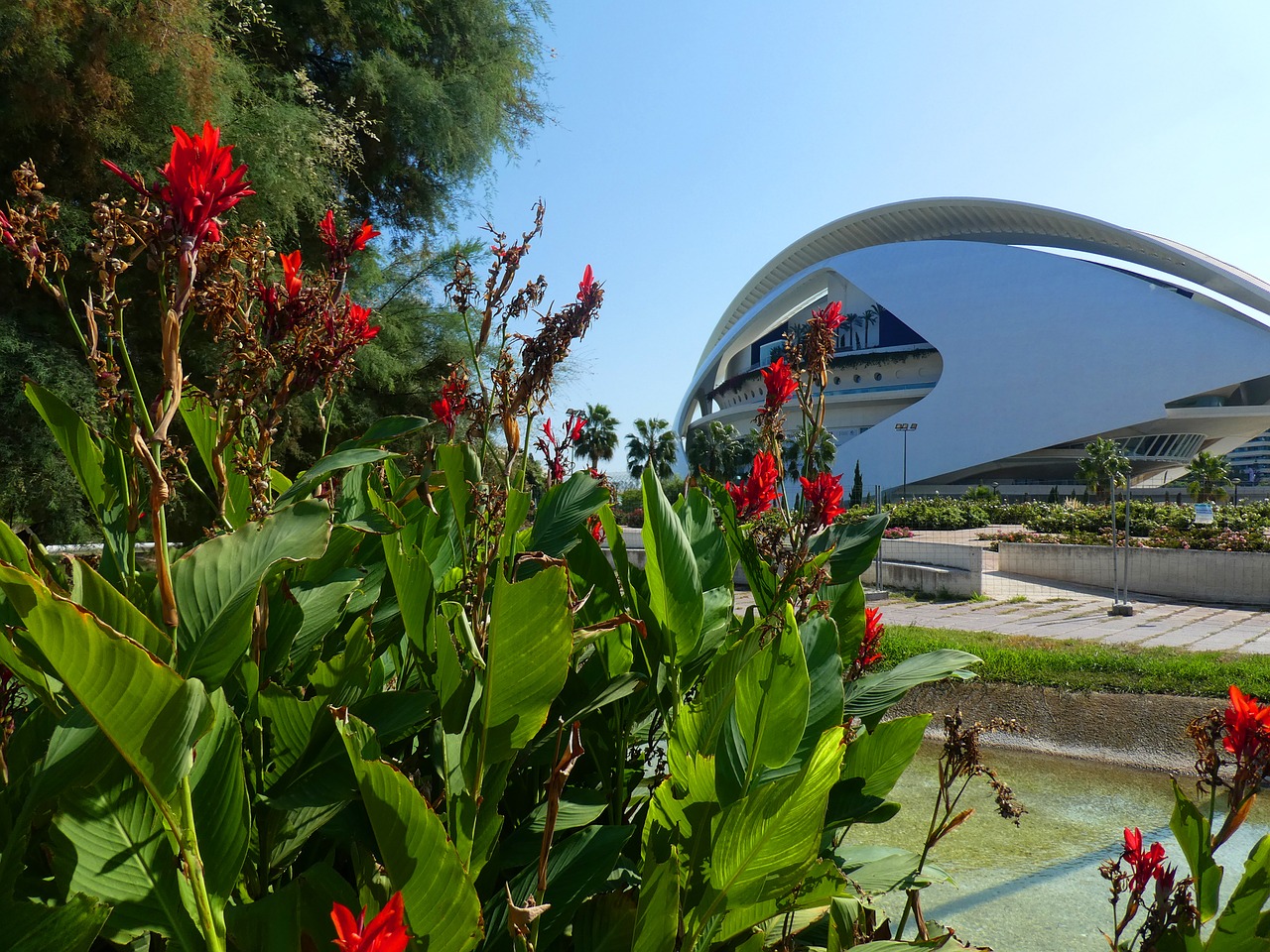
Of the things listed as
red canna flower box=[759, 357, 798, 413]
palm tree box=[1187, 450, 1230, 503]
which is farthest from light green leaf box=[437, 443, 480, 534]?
palm tree box=[1187, 450, 1230, 503]

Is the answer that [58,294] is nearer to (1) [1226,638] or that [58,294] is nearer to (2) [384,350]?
(2) [384,350]

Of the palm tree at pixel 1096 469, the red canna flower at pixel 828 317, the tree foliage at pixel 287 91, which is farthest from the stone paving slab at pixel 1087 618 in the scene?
the palm tree at pixel 1096 469

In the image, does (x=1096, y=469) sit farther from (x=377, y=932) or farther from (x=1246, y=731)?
(x=377, y=932)

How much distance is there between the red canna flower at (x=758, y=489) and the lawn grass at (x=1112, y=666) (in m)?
2.90

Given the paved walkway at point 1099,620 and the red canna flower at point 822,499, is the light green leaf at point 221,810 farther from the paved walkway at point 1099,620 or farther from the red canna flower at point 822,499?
the paved walkway at point 1099,620

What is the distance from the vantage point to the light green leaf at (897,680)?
115 centimetres

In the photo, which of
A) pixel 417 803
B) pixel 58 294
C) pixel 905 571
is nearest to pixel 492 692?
pixel 417 803

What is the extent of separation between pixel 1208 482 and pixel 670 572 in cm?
2871

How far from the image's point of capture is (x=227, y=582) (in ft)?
2.28

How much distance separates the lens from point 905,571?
1037 centimetres

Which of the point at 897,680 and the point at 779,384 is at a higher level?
the point at 779,384

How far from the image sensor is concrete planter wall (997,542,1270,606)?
9.06 meters

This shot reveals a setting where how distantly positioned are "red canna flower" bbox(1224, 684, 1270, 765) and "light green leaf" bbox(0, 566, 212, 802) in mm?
1141

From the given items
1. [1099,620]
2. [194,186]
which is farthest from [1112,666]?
[194,186]
